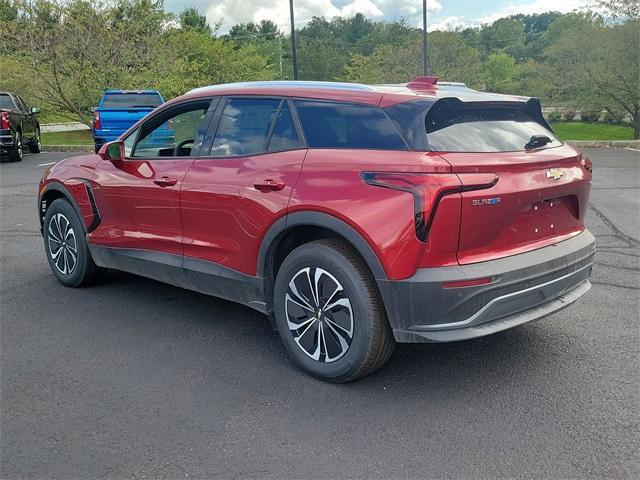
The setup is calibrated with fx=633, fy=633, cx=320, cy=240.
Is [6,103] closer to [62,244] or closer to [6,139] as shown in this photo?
[6,139]

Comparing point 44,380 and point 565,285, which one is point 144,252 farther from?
point 565,285

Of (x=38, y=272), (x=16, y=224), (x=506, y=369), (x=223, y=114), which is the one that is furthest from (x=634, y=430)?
(x=16, y=224)

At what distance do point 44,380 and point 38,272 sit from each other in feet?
8.71

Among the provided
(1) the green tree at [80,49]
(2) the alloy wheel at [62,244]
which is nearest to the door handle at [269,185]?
(2) the alloy wheel at [62,244]

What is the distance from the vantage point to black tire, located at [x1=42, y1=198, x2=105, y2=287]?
5426 millimetres

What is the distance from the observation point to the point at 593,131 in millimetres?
28781

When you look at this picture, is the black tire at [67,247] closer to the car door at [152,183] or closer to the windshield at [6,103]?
the car door at [152,183]

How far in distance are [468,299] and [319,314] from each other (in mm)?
893

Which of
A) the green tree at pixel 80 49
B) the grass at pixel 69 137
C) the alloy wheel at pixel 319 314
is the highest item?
the green tree at pixel 80 49

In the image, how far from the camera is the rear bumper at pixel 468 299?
127 inches

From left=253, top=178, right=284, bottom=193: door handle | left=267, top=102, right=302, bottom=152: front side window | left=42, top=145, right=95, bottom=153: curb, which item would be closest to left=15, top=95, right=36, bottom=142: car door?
left=42, top=145, right=95, bottom=153: curb

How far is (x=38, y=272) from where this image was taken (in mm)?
6098

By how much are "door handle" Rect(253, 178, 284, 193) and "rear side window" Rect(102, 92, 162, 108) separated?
13858 mm

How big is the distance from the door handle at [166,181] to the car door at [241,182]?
144 millimetres
